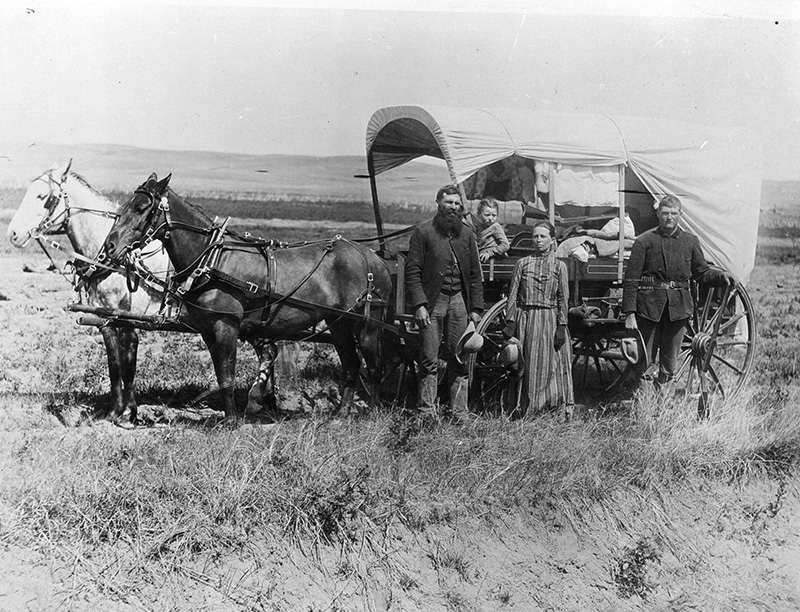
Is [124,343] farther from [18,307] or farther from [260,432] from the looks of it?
[18,307]

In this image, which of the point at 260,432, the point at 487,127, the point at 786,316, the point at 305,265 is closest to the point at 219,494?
the point at 260,432

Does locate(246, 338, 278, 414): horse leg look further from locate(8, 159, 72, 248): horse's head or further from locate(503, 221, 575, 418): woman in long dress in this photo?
locate(503, 221, 575, 418): woman in long dress

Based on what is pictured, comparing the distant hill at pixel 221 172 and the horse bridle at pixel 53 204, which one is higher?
the distant hill at pixel 221 172

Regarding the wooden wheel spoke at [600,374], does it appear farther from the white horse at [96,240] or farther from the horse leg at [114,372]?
the horse leg at [114,372]

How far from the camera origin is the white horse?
6582 millimetres

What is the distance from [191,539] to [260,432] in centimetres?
139

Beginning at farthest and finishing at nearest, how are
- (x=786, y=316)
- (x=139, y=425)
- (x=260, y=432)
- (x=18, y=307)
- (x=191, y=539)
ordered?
1. (x=786, y=316)
2. (x=18, y=307)
3. (x=139, y=425)
4. (x=260, y=432)
5. (x=191, y=539)

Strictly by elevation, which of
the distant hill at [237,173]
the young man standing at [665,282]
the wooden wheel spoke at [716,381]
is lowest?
the wooden wheel spoke at [716,381]

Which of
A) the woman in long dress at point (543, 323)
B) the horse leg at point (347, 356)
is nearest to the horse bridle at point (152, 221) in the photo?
the horse leg at point (347, 356)

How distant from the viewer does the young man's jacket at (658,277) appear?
269 inches

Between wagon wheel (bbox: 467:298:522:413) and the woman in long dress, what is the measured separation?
0.87 ft

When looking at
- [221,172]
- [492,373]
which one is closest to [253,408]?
[492,373]

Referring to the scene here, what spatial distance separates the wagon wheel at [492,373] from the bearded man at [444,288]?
8.5 inches

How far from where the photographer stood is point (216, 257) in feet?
20.7
